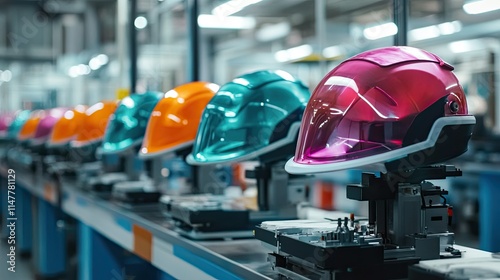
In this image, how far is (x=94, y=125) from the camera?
15.7 ft

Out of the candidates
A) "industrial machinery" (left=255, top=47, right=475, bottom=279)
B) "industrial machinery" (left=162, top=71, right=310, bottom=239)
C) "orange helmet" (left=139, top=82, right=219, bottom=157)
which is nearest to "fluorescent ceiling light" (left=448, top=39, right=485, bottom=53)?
"orange helmet" (left=139, top=82, right=219, bottom=157)

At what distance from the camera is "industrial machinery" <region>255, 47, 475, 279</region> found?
1662 millimetres

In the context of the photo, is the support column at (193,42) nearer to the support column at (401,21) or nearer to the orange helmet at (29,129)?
the support column at (401,21)

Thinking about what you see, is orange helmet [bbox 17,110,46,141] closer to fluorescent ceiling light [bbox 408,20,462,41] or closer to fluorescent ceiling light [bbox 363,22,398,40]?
fluorescent ceiling light [bbox 363,22,398,40]

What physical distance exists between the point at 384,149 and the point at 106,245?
2.99 m

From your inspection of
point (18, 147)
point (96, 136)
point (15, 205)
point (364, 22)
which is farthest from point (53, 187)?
point (364, 22)

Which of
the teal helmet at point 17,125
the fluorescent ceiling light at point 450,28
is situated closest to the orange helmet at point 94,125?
the teal helmet at point 17,125

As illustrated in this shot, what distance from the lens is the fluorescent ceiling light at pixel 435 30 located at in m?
10.6

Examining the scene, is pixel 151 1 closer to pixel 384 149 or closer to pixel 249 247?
pixel 249 247

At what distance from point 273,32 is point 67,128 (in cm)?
848

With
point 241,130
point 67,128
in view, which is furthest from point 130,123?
point 67,128

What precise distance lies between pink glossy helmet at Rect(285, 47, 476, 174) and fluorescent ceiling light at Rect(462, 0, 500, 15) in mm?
6370

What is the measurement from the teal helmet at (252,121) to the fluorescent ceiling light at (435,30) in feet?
27.5

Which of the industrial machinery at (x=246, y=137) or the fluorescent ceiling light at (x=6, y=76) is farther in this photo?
→ the fluorescent ceiling light at (x=6, y=76)
